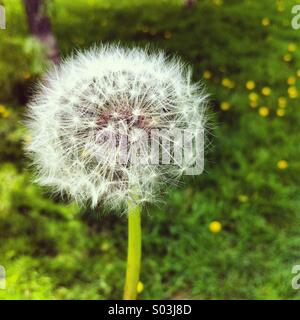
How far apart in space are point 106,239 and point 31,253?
0.83ft

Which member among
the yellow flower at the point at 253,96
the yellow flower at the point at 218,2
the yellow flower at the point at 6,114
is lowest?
the yellow flower at the point at 6,114

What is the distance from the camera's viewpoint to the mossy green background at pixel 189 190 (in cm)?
153

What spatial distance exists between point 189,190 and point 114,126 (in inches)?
20.1

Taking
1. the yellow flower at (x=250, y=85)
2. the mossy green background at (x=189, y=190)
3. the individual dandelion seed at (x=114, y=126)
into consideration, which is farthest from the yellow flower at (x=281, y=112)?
the individual dandelion seed at (x=114, y=126)

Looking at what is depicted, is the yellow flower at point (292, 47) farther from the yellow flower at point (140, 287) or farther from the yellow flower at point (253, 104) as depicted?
the yellow flower at point (140, 287)

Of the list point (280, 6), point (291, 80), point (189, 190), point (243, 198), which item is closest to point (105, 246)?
point (189, 190)

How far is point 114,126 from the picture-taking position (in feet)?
3.88

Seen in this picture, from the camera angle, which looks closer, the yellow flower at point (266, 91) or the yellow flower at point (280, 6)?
the yellow flower at point (280, 6)

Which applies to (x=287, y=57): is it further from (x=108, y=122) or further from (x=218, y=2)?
(x=108, y=122)

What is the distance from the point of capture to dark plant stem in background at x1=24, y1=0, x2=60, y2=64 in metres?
1.53
